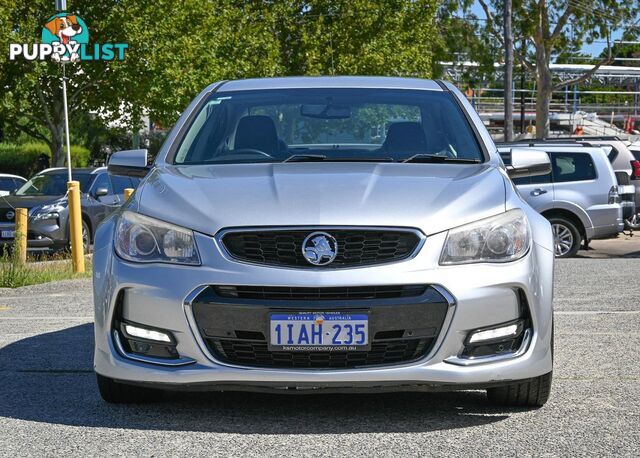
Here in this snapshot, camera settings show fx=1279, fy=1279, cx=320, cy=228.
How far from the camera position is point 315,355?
538 centimetres

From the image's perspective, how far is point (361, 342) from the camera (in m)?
5.32

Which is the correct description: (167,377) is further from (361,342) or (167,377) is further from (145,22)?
(145,22)

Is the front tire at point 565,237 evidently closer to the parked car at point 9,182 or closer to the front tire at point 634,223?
the front tire at point 634,223

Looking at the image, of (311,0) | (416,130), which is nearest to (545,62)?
(311,0)

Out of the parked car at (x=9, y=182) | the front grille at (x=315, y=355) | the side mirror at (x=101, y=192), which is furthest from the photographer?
the parked car at (x=9, y=182)

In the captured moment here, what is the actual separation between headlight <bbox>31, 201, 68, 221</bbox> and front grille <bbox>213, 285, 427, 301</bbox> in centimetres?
1590

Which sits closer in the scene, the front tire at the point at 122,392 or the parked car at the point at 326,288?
the parked car at the point at 326,288

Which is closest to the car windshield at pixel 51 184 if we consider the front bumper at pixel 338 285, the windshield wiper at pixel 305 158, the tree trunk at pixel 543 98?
the windshield wiper at pixel 305 158

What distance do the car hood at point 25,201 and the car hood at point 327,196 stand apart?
1516 cm

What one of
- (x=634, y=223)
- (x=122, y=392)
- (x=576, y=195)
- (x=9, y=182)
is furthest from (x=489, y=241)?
(x=9, y=182)

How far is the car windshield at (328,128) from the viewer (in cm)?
666

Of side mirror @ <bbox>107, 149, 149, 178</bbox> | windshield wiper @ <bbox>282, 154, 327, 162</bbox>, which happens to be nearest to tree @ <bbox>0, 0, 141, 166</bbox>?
side mirror @ <bbox>107, 149, 149, 178</bbox>

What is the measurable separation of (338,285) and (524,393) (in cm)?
114

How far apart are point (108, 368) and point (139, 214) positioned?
694 mm
